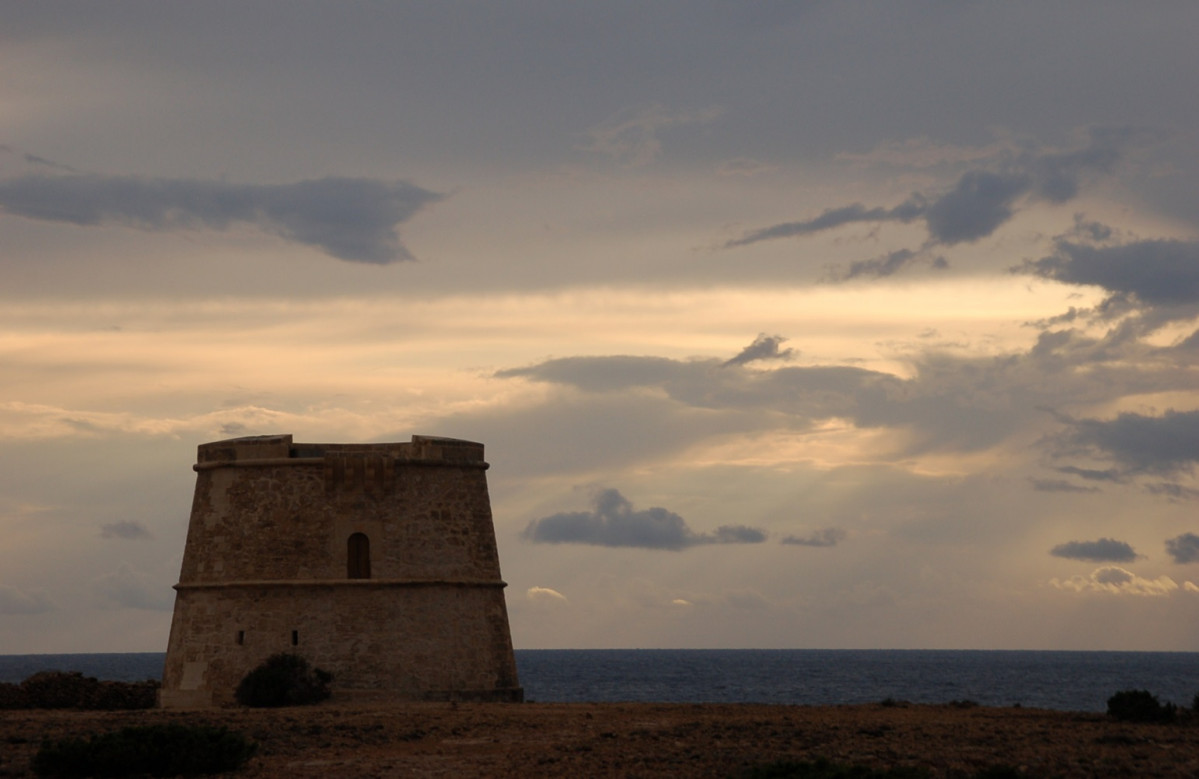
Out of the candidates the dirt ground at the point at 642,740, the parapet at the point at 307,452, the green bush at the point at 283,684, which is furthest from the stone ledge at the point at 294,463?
the dirt ground at the point at 642,740

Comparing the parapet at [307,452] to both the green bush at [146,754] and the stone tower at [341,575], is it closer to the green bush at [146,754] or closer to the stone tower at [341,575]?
the stone tower at [341,575]

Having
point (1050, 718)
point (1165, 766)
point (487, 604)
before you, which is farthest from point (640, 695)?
point (1165, 766)

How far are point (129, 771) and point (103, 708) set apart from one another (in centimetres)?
1147

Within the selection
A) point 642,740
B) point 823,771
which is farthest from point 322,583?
point 823,771

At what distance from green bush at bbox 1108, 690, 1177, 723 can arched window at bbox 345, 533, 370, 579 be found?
1202 cm

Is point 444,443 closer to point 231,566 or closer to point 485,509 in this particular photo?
point 485,509

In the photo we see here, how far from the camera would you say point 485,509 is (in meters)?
24.6

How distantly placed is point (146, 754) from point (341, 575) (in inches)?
347

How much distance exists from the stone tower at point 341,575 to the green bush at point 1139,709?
1019 centimetres

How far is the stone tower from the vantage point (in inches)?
892

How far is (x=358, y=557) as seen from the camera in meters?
23.2

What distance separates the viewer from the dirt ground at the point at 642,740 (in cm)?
1409

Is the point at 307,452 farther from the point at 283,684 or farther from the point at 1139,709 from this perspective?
the point at 1139,709

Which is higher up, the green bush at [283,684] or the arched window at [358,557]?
the arched window at [358,557]
